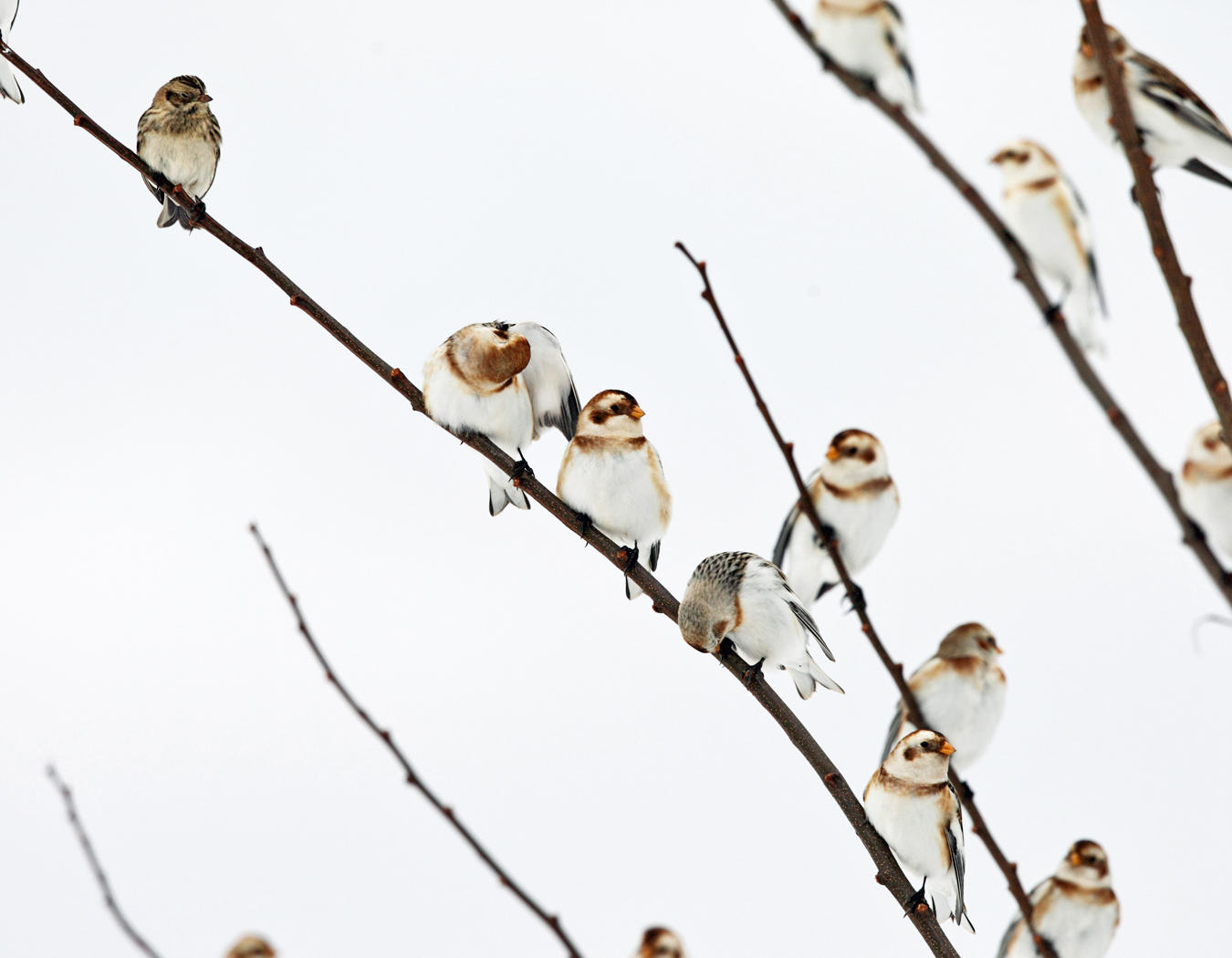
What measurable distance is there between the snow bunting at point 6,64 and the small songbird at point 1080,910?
2.85 m

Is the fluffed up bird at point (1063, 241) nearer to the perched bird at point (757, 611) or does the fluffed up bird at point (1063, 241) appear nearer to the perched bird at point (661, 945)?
the perched bird at point (757, 611)

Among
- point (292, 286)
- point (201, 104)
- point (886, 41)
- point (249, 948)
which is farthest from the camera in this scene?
point (201, 104)

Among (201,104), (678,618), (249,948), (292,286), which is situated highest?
(201,104)

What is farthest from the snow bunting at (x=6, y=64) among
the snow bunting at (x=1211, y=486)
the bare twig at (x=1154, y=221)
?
the snow bunting at (x=1211, y=486)

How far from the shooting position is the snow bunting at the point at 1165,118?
137 cm

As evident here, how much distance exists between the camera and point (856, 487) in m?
2.35

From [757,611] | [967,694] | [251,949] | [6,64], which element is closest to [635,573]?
[757,611]

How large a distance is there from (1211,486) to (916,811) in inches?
33.2

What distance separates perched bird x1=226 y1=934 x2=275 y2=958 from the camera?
1.36 meters

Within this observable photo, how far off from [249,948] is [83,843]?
0.32 m

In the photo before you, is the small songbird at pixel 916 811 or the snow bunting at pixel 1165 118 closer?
the snow bunting at pixel 1165 118

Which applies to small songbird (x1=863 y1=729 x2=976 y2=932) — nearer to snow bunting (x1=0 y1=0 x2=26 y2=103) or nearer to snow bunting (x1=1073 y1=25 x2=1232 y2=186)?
snow bunting (x1=1073 y1=25 x2=1232 y2=186)

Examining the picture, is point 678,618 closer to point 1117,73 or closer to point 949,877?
point 949,877

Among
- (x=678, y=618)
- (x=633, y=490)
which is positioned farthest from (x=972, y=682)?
(x=678, y=618)
